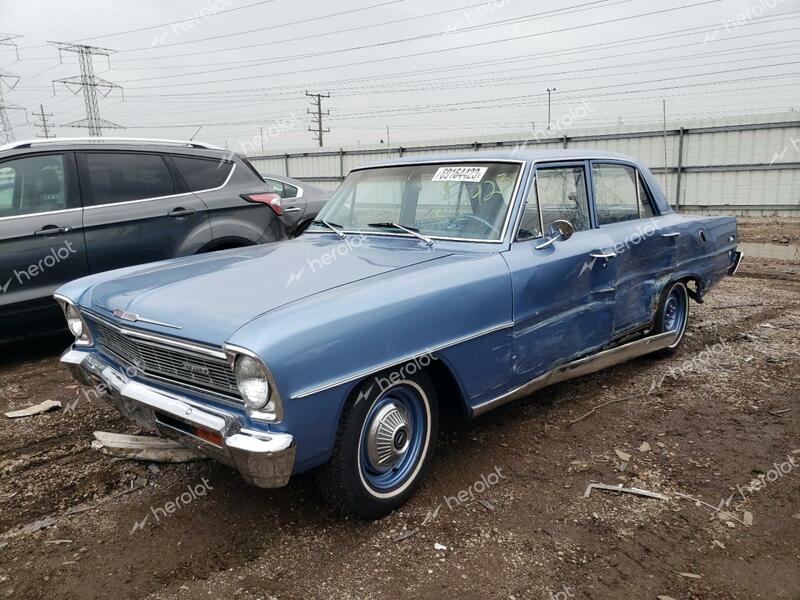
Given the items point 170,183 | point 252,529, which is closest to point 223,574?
point 252,529

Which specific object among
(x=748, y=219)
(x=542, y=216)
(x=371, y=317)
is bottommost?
(x=748, y=219)

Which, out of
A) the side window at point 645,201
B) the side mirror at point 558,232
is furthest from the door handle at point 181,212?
the side window at point 645,201

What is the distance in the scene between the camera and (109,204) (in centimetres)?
530

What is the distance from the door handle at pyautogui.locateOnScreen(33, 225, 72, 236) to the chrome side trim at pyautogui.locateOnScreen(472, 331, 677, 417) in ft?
12.5

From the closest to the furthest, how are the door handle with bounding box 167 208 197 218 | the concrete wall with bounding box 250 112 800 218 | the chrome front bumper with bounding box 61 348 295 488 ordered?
the chrome front bumper with bounding box 61 348 295 488, the door handle with bounding box 167 208 197 218, the concrete wall with bounding box 250 112 800 218

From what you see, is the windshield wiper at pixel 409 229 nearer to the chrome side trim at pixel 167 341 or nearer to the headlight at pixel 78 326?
the chrome side trim at pixel 167 341

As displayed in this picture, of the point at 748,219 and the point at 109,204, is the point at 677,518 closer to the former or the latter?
the point at 109,204

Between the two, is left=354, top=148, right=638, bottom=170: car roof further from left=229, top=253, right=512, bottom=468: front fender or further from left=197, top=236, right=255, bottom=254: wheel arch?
left=197, top=236, right=255, bottom=254: wheel arch

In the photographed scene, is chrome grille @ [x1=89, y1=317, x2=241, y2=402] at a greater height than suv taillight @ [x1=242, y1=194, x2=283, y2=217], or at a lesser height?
lesser

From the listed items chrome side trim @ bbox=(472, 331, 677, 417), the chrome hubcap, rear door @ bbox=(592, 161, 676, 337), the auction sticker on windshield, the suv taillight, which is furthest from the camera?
the suv taillight

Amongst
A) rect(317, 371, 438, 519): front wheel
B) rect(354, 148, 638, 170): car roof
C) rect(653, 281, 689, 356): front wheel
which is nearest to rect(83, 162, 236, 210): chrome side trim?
rect(354, 148, 638, 170): car roof

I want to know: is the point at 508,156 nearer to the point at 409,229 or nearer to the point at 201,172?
the point at 409,229

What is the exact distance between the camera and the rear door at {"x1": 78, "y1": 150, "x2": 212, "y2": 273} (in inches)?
205

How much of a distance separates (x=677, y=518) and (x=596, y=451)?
0.73 meters
